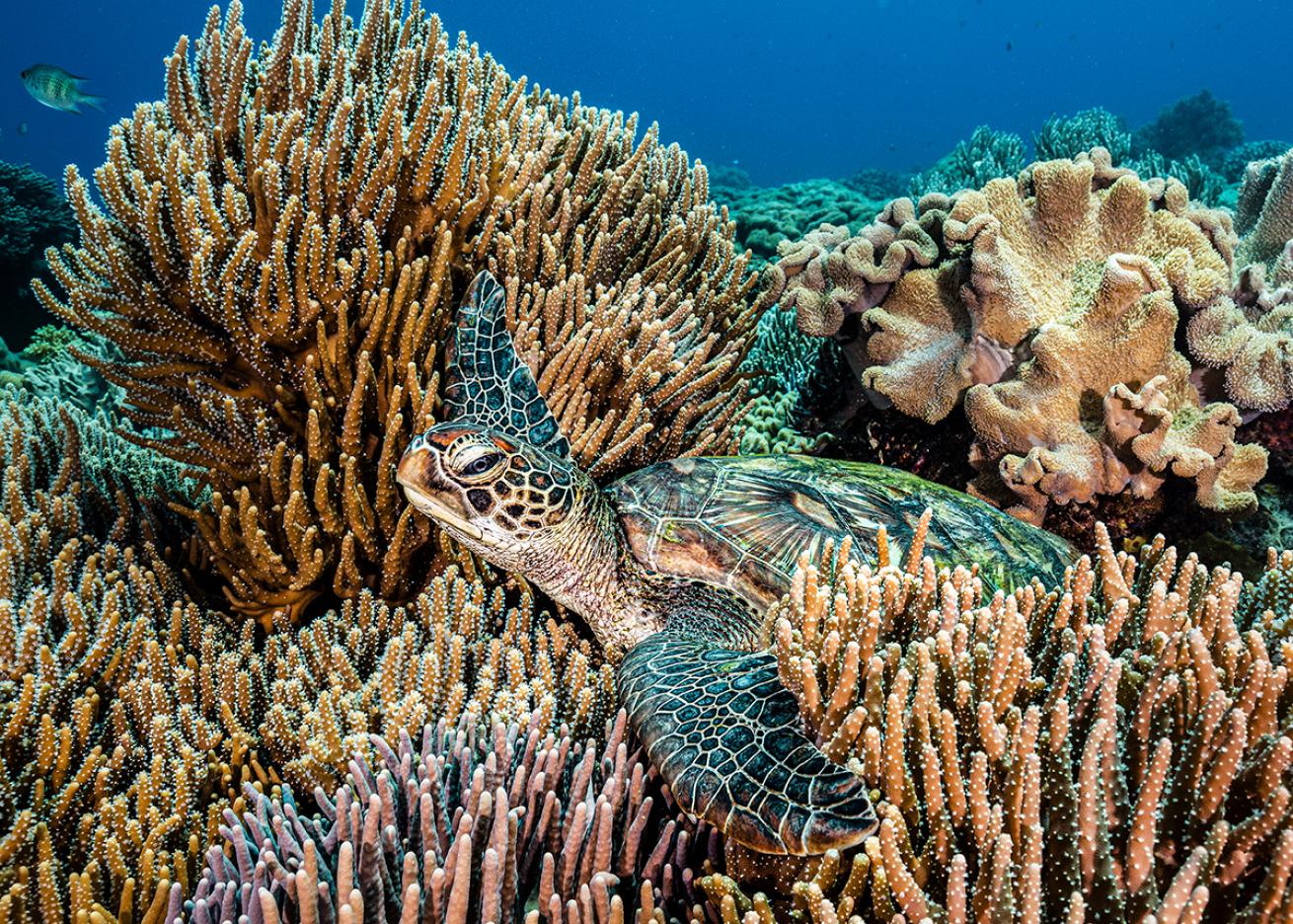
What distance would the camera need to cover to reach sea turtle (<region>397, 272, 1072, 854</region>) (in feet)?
7.11

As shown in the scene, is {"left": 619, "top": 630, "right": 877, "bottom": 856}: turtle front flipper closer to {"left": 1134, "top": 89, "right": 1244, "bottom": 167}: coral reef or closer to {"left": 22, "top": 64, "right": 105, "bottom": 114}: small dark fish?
{"left": 22, "top": 64, "right": 105, "bottom": 114}: small dark fish

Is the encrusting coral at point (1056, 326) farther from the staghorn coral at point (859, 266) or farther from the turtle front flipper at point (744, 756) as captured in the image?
the turtle front flipper at point (744, 756)

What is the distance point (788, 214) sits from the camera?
35.1 ft

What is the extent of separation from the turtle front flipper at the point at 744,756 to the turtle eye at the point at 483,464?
0.84 metres

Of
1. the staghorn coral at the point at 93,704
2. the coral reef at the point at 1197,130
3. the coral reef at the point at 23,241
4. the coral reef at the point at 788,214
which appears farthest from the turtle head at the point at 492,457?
the coral reef at the point at 1197,130

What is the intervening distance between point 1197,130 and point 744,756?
27.5 metres

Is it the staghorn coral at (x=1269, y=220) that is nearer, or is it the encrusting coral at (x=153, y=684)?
the encrusting coral at (x=153, y=684)

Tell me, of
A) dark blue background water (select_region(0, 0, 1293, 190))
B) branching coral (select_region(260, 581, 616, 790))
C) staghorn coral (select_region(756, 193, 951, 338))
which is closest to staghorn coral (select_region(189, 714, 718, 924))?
branching coral (select_region(260, 581, 616, 790))

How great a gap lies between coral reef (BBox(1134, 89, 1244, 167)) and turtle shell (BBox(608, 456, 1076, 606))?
23.2 meters

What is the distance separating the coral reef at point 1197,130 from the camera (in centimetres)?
1998

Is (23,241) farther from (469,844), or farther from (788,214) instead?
(469,844)

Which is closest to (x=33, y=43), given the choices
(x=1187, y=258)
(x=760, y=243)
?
(x=760, y=243)

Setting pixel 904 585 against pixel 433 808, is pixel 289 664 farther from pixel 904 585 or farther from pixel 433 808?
pixel 904 585

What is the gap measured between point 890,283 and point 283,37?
10.3 feet
